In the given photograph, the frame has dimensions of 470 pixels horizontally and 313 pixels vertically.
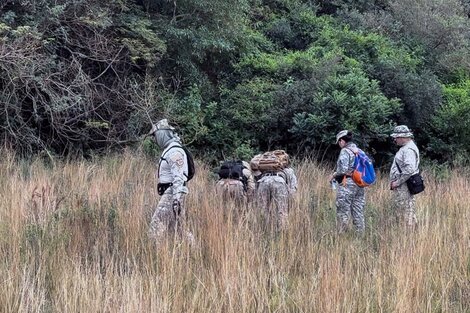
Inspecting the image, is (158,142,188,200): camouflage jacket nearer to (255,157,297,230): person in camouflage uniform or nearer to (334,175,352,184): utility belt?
(255,157,297,230): person in camouflage uniform

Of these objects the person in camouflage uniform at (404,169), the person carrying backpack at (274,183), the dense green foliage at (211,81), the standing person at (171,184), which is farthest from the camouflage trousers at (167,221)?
the dense green foliage at (211,81)

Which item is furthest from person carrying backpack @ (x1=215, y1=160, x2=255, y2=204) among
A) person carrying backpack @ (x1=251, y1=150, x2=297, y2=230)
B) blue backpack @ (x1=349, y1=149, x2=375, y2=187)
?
blue backpack @ (x1=349, y1=149, x2=375, y2=187)

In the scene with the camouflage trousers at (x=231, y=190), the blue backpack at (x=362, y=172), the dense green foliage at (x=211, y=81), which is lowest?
the camouflage trousers at (x=231, y=190)

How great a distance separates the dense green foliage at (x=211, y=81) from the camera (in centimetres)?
1218

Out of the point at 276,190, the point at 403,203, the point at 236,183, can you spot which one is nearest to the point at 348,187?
the point at 403,203

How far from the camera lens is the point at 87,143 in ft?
43.5

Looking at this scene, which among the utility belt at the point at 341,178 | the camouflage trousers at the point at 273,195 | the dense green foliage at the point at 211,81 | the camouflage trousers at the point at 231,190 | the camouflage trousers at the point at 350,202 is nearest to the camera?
the camouflage trousers at the point at 273,195

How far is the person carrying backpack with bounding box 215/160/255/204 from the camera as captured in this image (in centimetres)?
768

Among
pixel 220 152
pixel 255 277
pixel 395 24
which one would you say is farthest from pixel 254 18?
pixel 255 277

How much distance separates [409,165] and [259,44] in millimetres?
9993

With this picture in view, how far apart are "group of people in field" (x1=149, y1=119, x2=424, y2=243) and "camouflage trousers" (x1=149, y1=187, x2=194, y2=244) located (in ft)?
0.04

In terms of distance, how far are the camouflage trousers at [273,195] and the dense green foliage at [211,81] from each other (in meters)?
5.58

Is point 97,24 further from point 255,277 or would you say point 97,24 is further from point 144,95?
point 255,277

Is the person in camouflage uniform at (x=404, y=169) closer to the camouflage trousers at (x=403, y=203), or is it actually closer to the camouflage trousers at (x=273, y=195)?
the camouflage trousers at (x=403, y=203)
